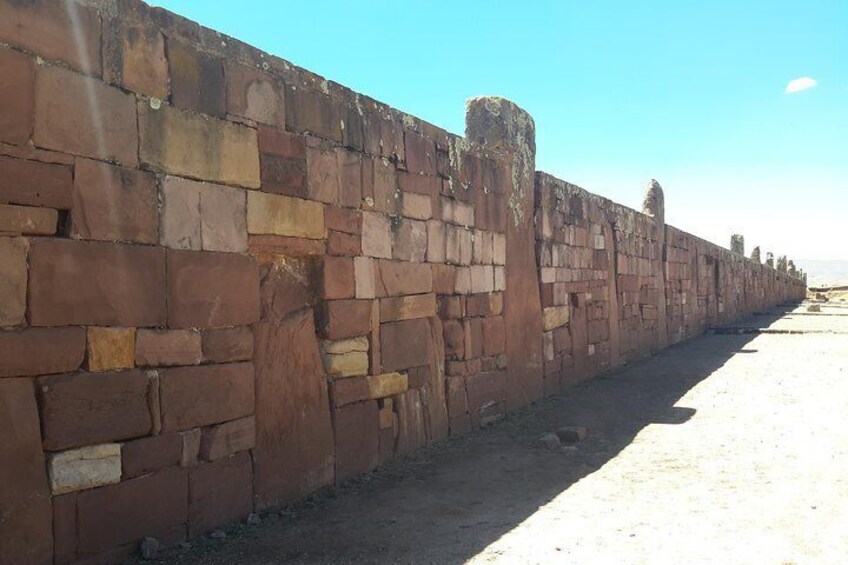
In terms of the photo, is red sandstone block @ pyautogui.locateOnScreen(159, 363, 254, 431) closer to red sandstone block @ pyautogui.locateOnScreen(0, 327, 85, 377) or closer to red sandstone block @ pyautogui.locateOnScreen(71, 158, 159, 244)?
red sandstone block @ pyautogui.locateOnScreen(0, 327, 85, 377)

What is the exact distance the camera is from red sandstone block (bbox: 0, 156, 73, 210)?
10.3 feet

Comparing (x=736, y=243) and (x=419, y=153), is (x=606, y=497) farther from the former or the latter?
(x=736, y=243)

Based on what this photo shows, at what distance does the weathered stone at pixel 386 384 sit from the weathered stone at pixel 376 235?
99 centimetres

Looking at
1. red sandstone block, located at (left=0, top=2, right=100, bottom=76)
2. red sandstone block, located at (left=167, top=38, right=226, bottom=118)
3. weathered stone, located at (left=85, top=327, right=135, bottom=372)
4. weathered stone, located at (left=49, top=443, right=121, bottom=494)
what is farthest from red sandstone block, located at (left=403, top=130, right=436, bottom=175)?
weathered stone, located at (left=49, top=443, right=121, bottom=494)

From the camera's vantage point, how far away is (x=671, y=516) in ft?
13.8

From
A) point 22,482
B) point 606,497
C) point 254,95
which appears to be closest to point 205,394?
point 22,482

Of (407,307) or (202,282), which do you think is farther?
(407,307)

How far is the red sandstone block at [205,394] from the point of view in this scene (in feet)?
12.5

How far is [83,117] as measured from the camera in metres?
3.44

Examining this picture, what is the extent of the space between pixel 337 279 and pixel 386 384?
1.06 meters

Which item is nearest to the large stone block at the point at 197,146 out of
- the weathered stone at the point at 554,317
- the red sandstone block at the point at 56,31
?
the red sandstone block at the point at 56,31

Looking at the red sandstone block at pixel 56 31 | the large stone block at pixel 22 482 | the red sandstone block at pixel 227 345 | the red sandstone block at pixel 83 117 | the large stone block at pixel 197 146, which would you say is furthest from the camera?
the red sandstone block at pixel 227 345

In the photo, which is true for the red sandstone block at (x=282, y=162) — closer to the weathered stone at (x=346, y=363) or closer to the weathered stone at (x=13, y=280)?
the weathered stone at (x=346, y=363)

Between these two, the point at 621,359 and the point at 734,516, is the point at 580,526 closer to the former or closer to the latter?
the point at 734,516
